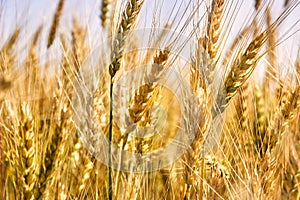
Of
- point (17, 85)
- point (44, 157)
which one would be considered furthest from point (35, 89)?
point (44, 157)

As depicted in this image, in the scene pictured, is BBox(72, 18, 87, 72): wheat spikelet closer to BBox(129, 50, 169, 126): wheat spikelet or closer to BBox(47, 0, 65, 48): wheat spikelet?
BBox(47, 0, 65, 48): wheat spikelet

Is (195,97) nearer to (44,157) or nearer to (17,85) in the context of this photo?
(44,157)

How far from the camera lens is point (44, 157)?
1395 millimetres

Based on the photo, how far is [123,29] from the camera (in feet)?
3.94

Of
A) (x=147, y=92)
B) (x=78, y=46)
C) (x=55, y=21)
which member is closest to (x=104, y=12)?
(x=55, y=21)

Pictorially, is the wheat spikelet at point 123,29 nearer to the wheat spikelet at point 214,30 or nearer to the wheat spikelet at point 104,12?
the wheat spikelet at point 214,30

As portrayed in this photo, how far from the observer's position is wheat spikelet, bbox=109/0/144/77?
46.4 inches

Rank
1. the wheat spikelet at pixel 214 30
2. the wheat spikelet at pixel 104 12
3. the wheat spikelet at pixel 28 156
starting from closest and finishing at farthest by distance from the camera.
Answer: the wheat spikelet at pixel 214 30
the wheat spikelet at pixel 28 156
the wheat spikelet at pixel 104 12

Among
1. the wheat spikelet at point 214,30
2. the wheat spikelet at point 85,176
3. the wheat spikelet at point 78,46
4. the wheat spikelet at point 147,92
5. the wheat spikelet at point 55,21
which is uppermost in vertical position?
the wheat spikelet at point 55,21

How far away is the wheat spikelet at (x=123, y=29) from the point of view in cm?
118

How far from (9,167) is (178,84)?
0.71m

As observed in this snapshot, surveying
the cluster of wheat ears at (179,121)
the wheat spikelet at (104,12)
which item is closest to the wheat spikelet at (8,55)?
the cluster of wheat ears at (179,121)

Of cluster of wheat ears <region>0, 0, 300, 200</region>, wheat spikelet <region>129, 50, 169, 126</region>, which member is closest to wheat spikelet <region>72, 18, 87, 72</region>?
cluster of wheat ears <region>0, 0, 300, 200</region>

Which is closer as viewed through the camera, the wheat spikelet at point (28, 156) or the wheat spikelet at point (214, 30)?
the wheat spikelet at point (214, 30)
